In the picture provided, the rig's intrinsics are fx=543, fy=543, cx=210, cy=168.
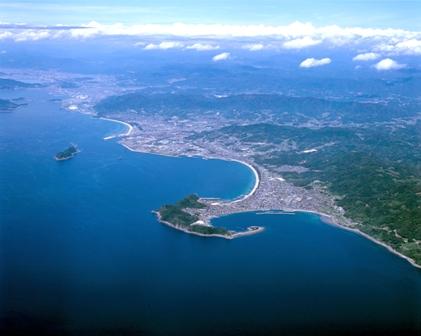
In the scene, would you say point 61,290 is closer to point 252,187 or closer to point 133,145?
point 252,187

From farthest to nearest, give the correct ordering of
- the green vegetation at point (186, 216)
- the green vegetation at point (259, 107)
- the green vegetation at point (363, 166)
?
the green vegetation at point (259, 107), the green vegetation at point (363, 166), the green vegetation at point (186, 216)

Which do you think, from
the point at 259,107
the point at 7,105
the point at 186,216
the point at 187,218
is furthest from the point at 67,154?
the point at 259,107

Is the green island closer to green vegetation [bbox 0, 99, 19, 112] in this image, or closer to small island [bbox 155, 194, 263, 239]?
small island [bbox 155, 194, 263, 239]

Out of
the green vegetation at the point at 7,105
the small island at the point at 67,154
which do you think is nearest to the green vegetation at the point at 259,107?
the green vegetation at the point at 7,105

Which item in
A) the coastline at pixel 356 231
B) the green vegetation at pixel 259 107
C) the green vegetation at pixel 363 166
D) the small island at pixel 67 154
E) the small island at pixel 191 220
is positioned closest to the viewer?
the coastline at pixel 356 231

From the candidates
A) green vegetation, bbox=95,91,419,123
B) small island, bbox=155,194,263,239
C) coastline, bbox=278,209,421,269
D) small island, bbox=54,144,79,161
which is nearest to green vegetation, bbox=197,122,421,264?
coastline, bbox=278,209,421,269

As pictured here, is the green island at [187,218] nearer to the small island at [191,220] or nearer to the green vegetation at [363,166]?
the small island at [191,220]

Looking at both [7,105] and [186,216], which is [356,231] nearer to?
[186,216]
